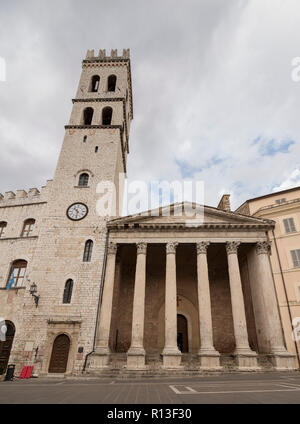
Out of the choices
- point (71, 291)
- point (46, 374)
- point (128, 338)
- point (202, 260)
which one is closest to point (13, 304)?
point (71, 291)

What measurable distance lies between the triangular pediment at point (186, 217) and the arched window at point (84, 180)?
476 cm

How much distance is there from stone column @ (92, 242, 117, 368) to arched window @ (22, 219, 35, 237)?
23.3ft

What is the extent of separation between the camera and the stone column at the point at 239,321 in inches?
605

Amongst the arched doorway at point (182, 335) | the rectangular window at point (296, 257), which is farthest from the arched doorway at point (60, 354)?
the rectangular window at point (296, 257)

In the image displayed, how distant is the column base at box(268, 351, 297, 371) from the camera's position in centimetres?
1529

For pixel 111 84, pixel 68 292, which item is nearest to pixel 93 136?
pixel 111 84

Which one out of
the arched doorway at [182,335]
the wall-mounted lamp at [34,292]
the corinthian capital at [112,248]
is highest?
the corinthian capital at [112,248]

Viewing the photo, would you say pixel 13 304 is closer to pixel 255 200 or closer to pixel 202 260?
pixel 202 260

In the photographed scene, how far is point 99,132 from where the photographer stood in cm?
2480

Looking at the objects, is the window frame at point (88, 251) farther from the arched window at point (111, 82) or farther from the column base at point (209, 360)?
the arched window at point (111, 82)

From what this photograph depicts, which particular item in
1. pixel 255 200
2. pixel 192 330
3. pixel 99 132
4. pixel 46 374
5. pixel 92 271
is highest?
pixel 99 132

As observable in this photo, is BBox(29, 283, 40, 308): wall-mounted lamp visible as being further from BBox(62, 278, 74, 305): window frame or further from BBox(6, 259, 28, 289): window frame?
BBox(6, 259, 28, 289): window frame

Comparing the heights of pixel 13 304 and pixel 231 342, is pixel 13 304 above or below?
above
